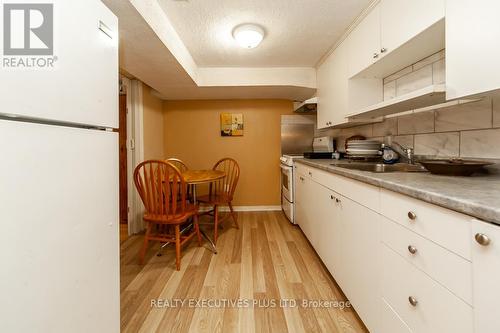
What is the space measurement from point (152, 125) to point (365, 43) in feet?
9.17

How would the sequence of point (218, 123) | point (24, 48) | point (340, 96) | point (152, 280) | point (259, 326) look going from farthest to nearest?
point (218, 123)
point (340, 96)
point (152, 280)
point (259, 326)
point (24, 48)

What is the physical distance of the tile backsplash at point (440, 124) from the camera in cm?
115

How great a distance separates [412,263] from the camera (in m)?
0.83

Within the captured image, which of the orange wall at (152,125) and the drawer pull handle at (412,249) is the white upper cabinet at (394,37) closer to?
the drawer pull handle at (412,249)

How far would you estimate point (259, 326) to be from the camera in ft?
4.11

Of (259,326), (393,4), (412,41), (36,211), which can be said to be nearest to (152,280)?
(259,326)

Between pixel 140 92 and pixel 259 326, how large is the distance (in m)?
2.84

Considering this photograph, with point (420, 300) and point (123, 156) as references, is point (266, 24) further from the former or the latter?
point (123, 156)

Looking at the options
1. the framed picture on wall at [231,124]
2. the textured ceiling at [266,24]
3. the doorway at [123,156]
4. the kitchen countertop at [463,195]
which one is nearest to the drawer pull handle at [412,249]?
the kitchen countertop at [463,195]

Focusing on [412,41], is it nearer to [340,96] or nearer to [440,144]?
[440,144]

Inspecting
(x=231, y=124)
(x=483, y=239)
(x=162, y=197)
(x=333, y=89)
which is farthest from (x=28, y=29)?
(x=231, y=124)

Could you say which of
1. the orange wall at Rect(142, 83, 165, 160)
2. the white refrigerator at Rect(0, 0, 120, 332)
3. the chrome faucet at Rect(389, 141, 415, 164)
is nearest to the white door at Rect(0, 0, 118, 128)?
the white refrigerator at Rect(0, 0, 120, 332)

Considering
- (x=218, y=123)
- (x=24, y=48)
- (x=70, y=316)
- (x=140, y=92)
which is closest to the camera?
(x=24, y=48)

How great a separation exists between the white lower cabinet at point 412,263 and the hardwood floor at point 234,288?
0.82ft
